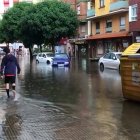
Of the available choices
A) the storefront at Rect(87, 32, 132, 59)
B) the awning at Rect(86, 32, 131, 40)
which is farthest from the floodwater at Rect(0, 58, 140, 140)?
the storefront at Rect(87, 32, 132, 59)

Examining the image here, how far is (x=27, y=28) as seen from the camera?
204 ft

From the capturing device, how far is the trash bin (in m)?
13.0

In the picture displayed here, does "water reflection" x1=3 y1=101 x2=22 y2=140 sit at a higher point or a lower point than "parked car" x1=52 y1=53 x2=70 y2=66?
higher

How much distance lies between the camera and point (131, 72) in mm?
13328

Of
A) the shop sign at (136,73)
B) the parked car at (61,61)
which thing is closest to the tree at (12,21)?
the parked car at (61,61)

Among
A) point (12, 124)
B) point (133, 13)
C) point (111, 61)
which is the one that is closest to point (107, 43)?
point (133, 13)

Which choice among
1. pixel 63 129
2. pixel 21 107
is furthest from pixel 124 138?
pixel 21 107

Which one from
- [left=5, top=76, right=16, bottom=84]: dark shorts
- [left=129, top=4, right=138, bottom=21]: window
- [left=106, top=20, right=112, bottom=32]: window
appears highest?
[left=129, top=4, right=138, bottom=21]: window

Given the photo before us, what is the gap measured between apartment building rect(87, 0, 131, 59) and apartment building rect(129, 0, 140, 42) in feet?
5.79

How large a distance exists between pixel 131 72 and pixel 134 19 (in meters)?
35.1

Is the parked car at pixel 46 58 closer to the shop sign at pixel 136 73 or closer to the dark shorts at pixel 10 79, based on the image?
the dark shorts at pixel 10 79

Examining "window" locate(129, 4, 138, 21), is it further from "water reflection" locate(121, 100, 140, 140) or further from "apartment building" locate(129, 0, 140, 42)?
"water reflection" locate(121, 100, 140, 140)

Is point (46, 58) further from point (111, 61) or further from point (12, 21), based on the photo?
point (12, 21)

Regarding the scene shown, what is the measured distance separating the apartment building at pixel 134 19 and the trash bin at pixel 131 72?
1302 inches
